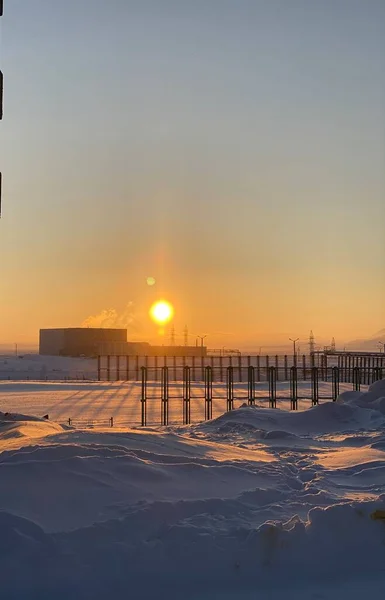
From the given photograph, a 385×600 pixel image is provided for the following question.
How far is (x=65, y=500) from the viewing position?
6.86 meters

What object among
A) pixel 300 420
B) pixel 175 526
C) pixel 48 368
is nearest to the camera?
pixel 175 526

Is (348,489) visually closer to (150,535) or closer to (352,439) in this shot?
(150,535)

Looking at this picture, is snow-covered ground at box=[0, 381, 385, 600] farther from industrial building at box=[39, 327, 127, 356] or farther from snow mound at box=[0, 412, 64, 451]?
industrial building at box=[39, 327, 127, 356]

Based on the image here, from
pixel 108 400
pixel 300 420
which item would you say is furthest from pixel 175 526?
pixel 108 400

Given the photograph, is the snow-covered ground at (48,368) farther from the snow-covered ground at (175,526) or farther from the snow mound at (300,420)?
the snow-covered ground at (175,526)

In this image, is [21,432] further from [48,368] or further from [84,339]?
[84,339]

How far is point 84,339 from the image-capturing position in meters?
74.7

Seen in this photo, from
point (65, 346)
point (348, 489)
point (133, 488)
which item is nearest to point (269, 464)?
point (348, 489)

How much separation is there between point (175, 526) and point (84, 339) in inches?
2734

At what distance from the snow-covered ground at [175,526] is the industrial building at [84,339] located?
6492 centimetres

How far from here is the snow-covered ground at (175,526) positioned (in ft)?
18.6

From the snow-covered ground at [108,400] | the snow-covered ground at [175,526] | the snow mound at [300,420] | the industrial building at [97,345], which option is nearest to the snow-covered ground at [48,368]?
the industrial building at [97,345]

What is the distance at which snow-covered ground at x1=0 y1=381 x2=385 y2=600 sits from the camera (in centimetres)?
568

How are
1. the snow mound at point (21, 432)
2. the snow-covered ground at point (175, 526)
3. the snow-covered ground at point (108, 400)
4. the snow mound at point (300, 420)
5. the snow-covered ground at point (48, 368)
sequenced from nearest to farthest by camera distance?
the snow-covered ground at point (175, 526)
the snow mound at point (21, 432)
the snow mound at point (300, 420)
the snow-covered ground at point (108, 400)
the snow-covered ground at point (48, 368)
